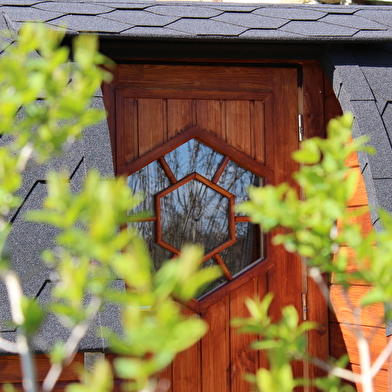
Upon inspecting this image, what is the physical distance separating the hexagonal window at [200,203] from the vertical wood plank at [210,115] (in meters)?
0.05

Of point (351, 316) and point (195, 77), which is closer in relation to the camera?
point (351, 316)

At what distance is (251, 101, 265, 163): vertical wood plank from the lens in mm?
2434

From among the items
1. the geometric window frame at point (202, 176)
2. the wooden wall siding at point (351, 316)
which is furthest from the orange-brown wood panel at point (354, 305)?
the geometric window frame at point (202, 176)

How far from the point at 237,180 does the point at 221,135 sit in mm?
218

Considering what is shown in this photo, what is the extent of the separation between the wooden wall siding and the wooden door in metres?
0.17

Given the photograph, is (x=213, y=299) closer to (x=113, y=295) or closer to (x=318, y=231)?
(x=318, y=231)

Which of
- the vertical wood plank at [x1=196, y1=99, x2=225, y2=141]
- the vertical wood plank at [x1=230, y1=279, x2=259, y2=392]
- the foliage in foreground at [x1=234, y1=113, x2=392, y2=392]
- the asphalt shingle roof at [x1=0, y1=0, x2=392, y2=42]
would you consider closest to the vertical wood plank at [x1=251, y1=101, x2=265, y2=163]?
the vertical wood plank at [x1=196, y1=99, x2=225, y2=141]

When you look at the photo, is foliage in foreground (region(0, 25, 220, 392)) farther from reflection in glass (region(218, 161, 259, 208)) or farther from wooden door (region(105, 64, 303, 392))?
reflection in glass (region(218, 161, 259, 208))

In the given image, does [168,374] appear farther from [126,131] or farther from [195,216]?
[126,131]

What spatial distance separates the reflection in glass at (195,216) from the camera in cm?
239

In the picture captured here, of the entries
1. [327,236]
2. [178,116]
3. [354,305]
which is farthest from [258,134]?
[327,236]

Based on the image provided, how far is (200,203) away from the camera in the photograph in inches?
95.2

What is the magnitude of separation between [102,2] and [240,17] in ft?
1.85

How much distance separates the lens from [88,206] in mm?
612
